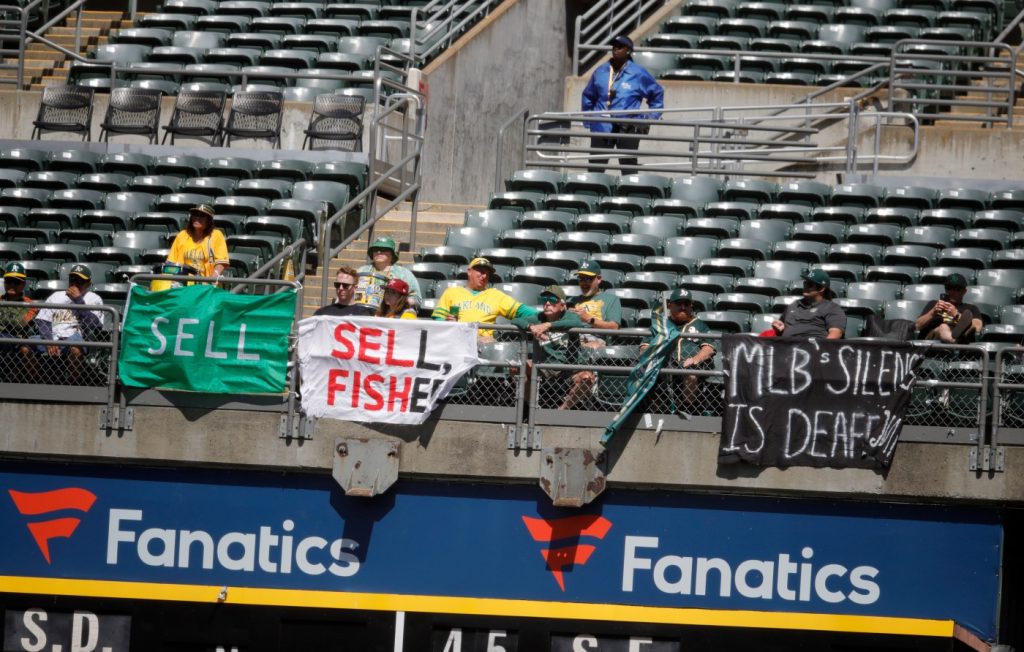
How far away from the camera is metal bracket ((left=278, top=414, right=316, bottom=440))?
37.9ft

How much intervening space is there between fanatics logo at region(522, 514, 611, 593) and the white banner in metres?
1.34

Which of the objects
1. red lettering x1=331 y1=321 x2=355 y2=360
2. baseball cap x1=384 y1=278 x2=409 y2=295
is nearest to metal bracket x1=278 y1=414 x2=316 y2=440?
red lettering x1=331 y1=321 x2=355 y2=360

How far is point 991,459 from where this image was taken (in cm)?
1125

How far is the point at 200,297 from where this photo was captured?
38.2 feet

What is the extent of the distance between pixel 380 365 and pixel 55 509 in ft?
9.31

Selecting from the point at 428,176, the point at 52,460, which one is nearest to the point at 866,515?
the point at 52,460

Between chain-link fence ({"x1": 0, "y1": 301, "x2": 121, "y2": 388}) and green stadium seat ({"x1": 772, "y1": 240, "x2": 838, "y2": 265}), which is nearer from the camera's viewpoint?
chain-link fence ({"x1": 0, "y1": 301, "x2": 121, "y2": 388})

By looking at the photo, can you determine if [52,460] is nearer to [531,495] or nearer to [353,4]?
[531,495]

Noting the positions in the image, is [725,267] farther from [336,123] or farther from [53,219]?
[53,219]

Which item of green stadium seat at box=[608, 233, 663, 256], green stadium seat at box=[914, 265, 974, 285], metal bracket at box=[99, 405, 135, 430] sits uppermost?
green stadium seat at box=[608, 233, 663, 256]

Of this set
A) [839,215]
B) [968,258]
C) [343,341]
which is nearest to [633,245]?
[839,215]

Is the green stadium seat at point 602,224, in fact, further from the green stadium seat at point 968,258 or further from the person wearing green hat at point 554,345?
the person wearing green hat at point 554,345

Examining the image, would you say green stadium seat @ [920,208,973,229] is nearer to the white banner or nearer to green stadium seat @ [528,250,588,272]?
green stadium seat @ [528,250,588,272]

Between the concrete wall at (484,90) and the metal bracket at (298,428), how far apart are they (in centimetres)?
726
